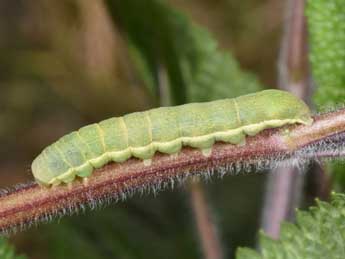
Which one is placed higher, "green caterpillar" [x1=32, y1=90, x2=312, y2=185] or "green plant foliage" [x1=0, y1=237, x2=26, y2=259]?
"green caterpillar" [x1=32, y1=90, x2=312, y2=185]

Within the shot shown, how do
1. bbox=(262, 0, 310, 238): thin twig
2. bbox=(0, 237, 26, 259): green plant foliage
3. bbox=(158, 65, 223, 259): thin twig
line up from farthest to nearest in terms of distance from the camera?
bbox=(158, 65, 223, 259): thin twig < bbox=(262, 0, 310, 238): thin twig < bbox=(0, 237, 26, 259): green plant foliage

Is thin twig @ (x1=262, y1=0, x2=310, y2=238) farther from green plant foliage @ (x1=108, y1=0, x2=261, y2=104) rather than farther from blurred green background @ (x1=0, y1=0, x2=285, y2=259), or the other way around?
blurred green background @ (x1=0, y1=0, x2=285, y2=259)

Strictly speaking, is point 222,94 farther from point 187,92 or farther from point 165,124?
point 165,124

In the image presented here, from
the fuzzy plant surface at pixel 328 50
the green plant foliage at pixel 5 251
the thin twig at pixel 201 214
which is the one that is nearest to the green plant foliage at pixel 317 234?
the fuzzy plant surface at pixel 328 50

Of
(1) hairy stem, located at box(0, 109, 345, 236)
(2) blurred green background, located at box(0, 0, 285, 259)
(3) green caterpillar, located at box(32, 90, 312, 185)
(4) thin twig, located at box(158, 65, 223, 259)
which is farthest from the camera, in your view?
(2) blurred green background, located at box(0, 0, 285, 259)

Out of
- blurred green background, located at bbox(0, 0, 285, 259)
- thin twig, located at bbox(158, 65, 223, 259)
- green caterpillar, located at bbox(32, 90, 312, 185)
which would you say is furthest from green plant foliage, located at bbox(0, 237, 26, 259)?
blurred green background, located at bbox(0, 0, 285, 259)

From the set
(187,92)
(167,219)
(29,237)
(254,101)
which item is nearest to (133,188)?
(254,101)

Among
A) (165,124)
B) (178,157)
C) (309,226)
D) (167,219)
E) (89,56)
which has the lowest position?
(309,226)
